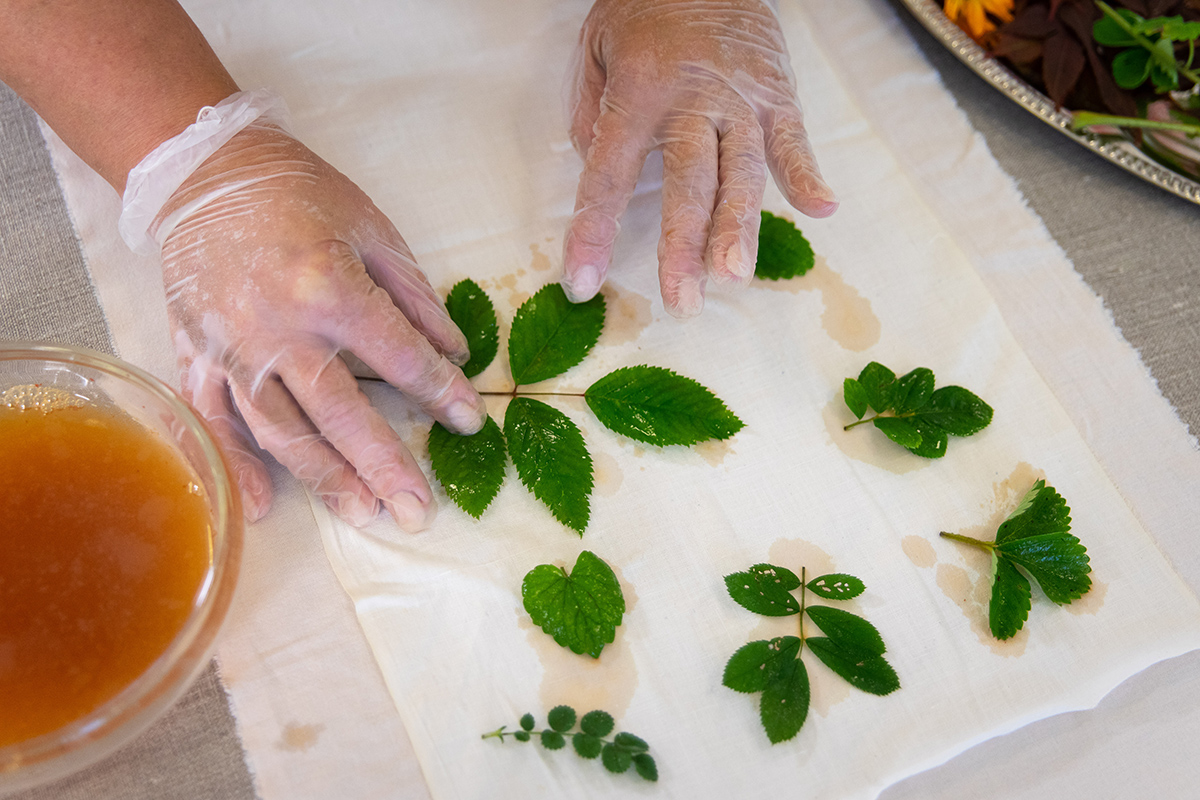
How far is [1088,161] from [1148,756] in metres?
1.29

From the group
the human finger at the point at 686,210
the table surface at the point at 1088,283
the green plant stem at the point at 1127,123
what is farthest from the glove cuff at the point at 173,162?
the green plant stem at the point at 1127,123

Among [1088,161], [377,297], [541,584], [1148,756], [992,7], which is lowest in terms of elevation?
[1148,756]

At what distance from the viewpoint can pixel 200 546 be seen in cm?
116

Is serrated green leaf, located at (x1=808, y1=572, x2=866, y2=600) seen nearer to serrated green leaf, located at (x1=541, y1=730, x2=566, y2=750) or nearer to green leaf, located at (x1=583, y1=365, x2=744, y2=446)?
green leaf, located at (x1=583, y1=365, x2=744, y2=446)

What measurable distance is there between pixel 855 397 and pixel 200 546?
1156 millimetres

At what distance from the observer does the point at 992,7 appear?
175 cm

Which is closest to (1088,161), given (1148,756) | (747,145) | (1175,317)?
(1175,317)

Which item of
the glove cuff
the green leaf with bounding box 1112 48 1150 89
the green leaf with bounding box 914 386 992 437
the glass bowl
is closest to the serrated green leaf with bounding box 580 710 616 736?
the glass bowl

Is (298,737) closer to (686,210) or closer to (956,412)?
(686,210)

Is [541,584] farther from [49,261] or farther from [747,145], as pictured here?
[49,261]

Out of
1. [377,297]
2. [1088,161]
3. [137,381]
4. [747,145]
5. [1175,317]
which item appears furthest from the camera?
[1088,161]

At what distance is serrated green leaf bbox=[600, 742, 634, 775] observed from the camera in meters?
1.23

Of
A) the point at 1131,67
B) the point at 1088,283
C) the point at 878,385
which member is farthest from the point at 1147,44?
the point at 878,385

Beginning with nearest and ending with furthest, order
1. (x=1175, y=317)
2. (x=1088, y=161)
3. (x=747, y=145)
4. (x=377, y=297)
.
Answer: (x=377, y=297)
(x=747, y=145)
(x=1175, y=317)
(x=1088, y=161)
